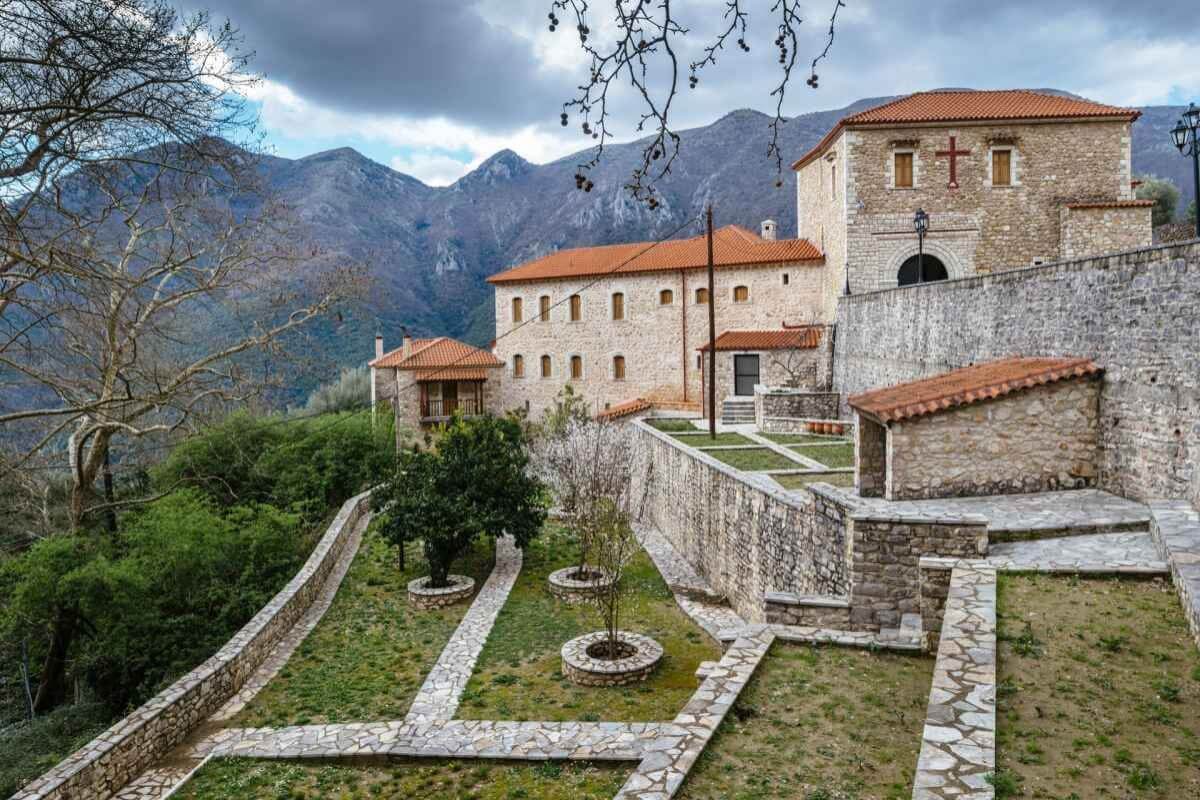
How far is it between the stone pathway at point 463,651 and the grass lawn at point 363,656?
7.1 inches

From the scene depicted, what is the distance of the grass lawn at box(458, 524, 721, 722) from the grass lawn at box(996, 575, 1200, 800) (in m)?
4.81

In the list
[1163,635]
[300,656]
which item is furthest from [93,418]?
[1163,635]

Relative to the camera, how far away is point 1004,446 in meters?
9.19

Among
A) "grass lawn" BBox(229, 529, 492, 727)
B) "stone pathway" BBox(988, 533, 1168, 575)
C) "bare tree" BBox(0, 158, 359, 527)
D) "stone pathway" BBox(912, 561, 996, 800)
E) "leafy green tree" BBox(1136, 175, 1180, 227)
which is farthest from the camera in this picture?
"leafy green tree" BBox(1136, 175, 1180, 227)

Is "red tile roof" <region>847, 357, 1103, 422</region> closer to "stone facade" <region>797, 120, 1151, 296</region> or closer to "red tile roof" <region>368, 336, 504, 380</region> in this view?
"stone facade" <region>797, 120, 1151, 296</region>

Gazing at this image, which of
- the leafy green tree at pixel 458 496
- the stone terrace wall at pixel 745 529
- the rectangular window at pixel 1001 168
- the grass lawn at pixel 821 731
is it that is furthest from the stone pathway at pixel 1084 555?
the rectangular window at pixel 1001 168

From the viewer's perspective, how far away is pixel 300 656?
12.6 m

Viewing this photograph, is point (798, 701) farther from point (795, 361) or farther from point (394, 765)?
point (795, 361)

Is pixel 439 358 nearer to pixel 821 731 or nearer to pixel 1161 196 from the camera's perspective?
pixel 821 731

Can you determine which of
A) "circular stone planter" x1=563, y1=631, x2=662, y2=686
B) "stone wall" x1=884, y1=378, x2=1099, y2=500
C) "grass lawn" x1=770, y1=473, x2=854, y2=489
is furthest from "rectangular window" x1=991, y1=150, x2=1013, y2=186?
"circular stone planter" x1=563, y1=631, x2=662, y2=686

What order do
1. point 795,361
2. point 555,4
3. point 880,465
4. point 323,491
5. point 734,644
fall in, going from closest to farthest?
point 555,4 < point 734,644 < point 880,465 < point 323,491 < point 795,361

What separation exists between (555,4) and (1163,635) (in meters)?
5.44

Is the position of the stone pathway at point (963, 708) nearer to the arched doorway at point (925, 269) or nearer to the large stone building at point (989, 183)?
the large stone building at point (989, 183)

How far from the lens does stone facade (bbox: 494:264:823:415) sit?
30.7 meters
